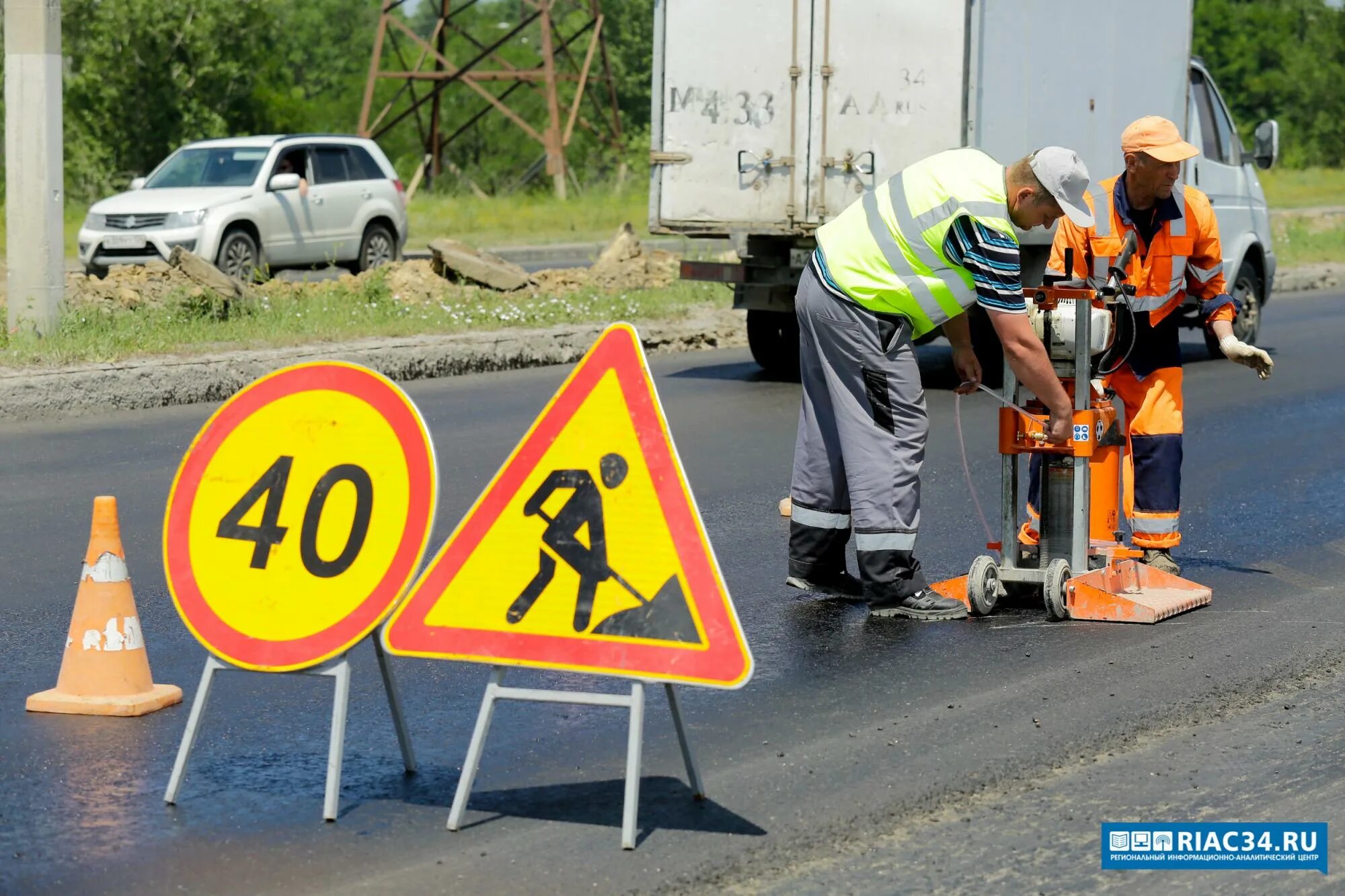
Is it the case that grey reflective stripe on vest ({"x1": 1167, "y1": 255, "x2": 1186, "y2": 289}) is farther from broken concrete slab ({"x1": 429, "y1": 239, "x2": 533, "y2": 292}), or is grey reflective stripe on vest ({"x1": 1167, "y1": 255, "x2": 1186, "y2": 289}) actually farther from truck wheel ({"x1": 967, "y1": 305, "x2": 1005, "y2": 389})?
broken concrete slab ({"x1": 429, "y1": 239, "x2": 533, "y2": 292})

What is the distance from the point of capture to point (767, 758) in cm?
499

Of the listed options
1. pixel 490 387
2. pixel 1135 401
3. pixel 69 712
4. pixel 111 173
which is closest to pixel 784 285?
pixel 490 387

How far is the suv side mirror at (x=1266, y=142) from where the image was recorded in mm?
14461

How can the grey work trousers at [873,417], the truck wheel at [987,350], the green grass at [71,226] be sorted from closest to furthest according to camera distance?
the grey work trousers at [873,417]
the truck wheel at [987,350]
the green grass at [71,226]

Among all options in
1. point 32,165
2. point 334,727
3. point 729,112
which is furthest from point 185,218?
point 334,727

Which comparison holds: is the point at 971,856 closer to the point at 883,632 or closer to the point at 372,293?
the point at 883,632

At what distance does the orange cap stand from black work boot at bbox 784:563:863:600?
187 centimetres

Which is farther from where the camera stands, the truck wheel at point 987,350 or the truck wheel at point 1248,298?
the truck wheel at point 1248,298

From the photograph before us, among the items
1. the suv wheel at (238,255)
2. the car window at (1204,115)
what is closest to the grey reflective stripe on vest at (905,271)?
the car window at (1204,115)

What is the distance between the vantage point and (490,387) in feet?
44.0

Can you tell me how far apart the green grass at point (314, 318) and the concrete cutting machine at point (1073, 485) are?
749 centimetres

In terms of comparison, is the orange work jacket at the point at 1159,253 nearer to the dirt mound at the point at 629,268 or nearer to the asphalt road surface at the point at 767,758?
the asphalt road surface at the point at 767,758

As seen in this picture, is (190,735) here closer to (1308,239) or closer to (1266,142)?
(1266,142)

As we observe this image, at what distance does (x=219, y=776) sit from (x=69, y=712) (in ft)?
2.60
